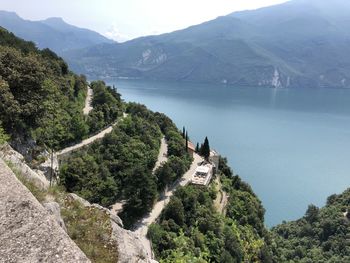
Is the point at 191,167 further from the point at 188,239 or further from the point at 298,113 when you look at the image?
the point at 298,113

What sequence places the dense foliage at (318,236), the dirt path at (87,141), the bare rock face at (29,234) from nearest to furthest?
the bare rock face at (29,234) → the dirt path at (87,141) → the dense foliage at (318,236)

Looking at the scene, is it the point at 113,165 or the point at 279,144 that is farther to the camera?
the point at 279,144

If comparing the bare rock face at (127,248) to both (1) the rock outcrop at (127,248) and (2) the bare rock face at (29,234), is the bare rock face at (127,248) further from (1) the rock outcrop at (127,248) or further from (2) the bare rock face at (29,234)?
(2) the bare rock face at (29,234)

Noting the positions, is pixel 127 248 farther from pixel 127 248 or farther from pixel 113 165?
pixel 113 165

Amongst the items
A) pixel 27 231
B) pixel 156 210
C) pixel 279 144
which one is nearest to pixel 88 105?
pixel 156 210

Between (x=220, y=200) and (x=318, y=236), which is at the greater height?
(x=220, y=200)

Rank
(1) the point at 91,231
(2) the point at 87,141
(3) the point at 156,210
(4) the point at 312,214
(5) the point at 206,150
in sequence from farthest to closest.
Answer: (4) the point at 312,214 < (5) the point at 206,150 < (2) the point at 87,141 < (3) the point at 156,210 < (1) the point at 91,231

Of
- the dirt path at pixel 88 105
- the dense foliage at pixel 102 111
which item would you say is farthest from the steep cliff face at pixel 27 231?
the dirt path at pixel 88 105
